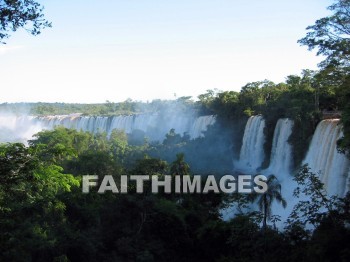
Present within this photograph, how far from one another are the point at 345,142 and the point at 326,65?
9.78ft

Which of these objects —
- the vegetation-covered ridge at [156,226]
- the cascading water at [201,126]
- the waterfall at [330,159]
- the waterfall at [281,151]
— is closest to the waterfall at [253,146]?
the waterfall at [281,151]

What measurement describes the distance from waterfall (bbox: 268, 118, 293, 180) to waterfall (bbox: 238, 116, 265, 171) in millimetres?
2154

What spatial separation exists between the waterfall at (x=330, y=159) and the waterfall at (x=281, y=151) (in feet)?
13.0

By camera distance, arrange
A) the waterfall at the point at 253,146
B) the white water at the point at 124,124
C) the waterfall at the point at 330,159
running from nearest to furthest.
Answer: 1. the waterfall at the point at 330,159
2. the waterfall at the point at 253,146
3. the white water at the point at 124,124

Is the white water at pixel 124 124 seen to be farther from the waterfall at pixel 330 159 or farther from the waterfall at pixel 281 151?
the waterfall at pixel 330 159

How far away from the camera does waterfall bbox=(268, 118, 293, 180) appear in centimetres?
2403

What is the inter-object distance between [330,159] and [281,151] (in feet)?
27.5

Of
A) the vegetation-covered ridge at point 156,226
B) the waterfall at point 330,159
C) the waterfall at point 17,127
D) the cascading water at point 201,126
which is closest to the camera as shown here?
the vegetation-covered ridge at point 156,226

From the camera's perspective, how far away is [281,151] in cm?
2484

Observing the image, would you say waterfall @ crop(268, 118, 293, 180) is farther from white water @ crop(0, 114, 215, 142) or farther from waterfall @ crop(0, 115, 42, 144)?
waterfall @ crop(0, 115, 42, 144)

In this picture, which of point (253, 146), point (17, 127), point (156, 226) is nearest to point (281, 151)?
point (253, 146)

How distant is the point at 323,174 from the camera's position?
16641mm

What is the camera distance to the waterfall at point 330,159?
1516 centimetres

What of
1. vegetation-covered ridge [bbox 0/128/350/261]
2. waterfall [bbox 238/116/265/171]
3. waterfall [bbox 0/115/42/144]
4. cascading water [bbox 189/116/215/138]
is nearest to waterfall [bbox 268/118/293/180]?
waterfall [bbox 238/116/265/171]
